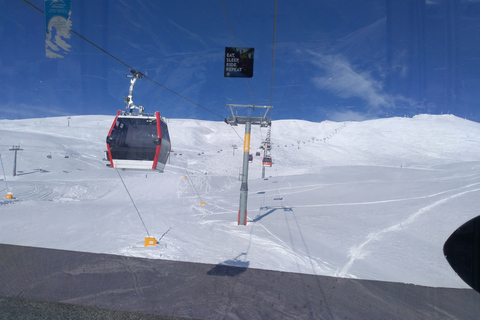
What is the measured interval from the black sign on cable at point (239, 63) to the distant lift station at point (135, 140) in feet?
8.07

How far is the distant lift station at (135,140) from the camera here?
934cm

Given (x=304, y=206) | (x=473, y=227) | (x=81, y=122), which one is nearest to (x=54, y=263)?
(x=473, y=227)

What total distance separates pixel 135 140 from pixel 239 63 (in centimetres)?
379

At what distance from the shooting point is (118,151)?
9.46m

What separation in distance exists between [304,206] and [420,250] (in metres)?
9.72

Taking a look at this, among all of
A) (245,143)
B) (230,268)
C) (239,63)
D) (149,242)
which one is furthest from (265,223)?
(230,268)

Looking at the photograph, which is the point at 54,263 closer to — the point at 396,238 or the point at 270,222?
the point at 270,222

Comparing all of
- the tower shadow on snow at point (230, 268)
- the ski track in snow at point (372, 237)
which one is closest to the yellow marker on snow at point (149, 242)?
the tower shadow on snow at point (230, 268)

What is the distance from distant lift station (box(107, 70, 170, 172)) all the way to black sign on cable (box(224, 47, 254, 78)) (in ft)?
8.07

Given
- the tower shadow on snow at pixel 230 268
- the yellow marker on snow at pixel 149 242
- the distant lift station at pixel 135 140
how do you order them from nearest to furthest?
the tower shadow on snow at pixel 230 268
the yellow marker on snow at pixel 149 242
the distant lift station at pixel 135 140

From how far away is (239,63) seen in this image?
902 cm

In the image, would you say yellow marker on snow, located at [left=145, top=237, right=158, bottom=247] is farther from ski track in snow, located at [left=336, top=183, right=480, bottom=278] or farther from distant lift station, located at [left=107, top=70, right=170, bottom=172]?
ski track in snow, located at [left=336, top=183, right=480, bottom=278]

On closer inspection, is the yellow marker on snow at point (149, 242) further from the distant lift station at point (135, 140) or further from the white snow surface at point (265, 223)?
the distant lift station at point (135, 140)

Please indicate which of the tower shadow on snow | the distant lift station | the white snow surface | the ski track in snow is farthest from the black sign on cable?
the ski track in snow
